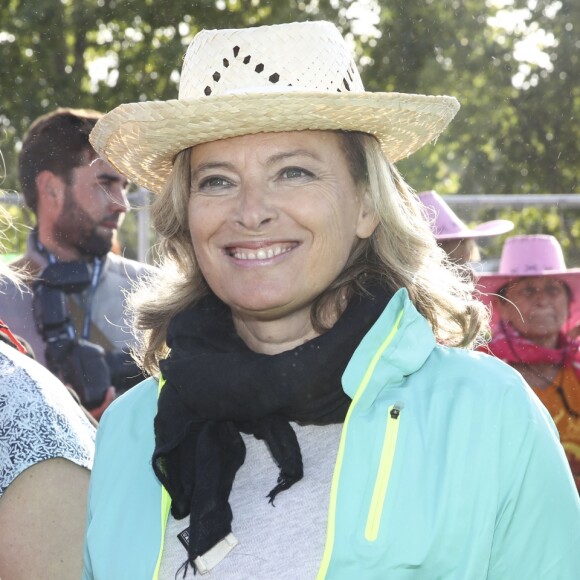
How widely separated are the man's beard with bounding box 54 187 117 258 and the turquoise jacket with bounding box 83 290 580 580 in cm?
280

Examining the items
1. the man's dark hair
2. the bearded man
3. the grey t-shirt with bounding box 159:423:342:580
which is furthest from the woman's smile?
the man's dark hair

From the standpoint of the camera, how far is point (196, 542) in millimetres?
2080

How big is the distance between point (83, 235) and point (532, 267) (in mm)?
2373

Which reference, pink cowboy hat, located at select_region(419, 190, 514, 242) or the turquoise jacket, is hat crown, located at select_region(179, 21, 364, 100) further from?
pink cowboy hat, located at select_region(419, 190, 514, 242)

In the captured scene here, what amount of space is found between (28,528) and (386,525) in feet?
2.49

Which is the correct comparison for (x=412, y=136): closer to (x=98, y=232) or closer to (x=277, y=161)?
(x=277, y=161)

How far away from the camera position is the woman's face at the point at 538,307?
17.1 ft

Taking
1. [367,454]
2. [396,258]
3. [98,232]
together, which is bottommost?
[98,232]

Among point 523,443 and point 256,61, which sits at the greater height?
point 256,61

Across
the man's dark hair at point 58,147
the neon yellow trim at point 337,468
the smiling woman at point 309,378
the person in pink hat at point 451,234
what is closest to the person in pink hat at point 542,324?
the person in pink hat at point 451,234

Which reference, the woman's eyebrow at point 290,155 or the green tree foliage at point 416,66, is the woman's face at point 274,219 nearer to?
the woman's eyebrow at point 290,155

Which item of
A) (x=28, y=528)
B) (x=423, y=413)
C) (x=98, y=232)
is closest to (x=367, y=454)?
(x=423, y=413)

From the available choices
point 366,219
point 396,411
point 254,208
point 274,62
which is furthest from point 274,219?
point 396,411

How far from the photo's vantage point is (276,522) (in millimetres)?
2088
